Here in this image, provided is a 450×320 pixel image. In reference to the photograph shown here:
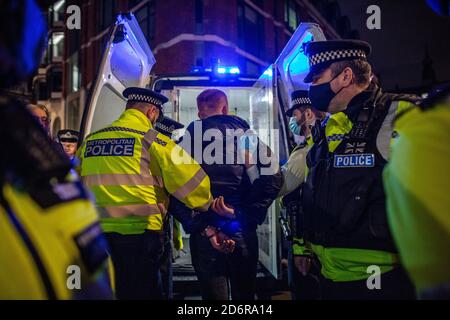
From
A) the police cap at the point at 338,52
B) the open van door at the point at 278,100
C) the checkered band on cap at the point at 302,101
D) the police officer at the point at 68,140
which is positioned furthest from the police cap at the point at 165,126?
the police cap at the point at 338,52

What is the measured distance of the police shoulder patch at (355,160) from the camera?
1813 millimetres

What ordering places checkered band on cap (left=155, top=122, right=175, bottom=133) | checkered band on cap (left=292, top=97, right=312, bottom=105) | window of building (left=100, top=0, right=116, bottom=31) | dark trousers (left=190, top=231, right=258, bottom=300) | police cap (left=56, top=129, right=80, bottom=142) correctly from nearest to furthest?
dark trousers (left=190, top=231, right=258, bottom=300) < checkered band on cap (left=292, top=97, right=312, bottom=105) < checkered band on cap (left=155, top=122, right=175, bottom=133) < police cap (left=56, top=129, right=80, bottom=142) < window of building (left=100, top=0, right=116, bottom=31)

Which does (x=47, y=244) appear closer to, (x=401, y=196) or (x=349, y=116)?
(x=401, y=196)

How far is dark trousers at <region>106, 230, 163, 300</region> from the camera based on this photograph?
2.58m

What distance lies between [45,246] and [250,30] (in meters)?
18.9

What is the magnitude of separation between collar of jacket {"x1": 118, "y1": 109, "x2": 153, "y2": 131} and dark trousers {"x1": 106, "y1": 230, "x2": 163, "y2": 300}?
0.79 meters

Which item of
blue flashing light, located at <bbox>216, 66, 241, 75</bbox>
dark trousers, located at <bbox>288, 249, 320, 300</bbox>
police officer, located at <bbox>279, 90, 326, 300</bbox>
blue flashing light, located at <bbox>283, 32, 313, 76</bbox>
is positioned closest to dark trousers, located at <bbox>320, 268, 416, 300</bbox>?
police officer, located at <bbox>279, 90, 326, 300</bbox>

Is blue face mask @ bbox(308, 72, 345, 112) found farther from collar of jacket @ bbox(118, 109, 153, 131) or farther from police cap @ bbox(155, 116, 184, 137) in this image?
police cap @ bbox(155, 116, 184, 137)

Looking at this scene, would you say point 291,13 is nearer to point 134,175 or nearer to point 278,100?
point 278,100

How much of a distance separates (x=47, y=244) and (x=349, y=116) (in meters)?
1.74

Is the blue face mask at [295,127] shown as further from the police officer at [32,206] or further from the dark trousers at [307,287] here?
the police officer at [32,206]

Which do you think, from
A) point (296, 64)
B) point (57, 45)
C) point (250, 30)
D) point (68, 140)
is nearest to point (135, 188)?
point (296, 64)

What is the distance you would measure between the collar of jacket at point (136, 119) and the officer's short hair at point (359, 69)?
1435 millimetres

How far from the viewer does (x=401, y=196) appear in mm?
847
